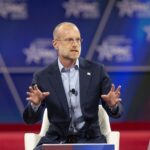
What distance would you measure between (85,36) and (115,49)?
0.32 meters

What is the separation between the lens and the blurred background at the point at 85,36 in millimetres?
5680

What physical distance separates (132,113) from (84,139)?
2220 mm

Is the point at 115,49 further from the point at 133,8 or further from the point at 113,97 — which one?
the point at 113,97

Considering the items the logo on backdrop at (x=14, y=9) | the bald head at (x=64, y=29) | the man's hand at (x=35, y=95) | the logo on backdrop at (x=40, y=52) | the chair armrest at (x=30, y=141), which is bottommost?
the chair armrest at (x=30, y=141)

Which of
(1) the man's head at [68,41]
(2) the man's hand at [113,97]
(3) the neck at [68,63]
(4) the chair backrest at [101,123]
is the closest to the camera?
(2) the man's hand at [113,97]

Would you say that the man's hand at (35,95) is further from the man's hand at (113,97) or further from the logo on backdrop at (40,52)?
the logo on backdrop at (40,52)

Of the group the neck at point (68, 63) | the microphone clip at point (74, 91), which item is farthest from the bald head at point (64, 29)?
the microphone clip at point (74, 91)

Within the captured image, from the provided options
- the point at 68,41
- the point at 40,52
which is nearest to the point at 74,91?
the point at 68,41

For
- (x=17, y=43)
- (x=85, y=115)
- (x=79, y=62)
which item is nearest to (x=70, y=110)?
(x=85, y=115)

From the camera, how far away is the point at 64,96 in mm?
3699

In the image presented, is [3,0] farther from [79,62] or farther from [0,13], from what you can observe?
[79,62]

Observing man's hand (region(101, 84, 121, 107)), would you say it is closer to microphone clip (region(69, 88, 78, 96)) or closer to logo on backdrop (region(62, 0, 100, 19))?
microphone clip (region(69, 88, 78, 96))

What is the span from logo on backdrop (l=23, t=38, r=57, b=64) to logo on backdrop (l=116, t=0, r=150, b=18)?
0.77 m

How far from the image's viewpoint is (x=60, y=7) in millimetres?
5695
